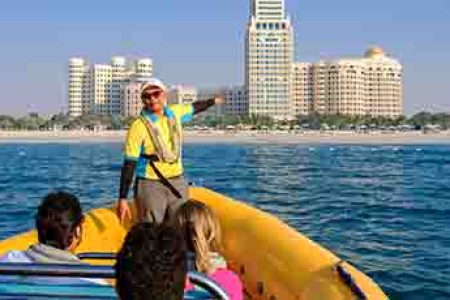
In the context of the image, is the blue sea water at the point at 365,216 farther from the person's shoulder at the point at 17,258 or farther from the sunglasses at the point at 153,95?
the person's shoulder at the point at 17,258

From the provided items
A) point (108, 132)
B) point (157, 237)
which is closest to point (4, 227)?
point (157, 237)

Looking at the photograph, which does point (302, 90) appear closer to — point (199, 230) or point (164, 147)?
point (164, 147)

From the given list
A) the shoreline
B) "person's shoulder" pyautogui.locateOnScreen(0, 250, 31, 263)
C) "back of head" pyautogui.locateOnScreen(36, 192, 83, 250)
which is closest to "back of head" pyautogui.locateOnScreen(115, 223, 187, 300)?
"back of head" pyautogui.locateOnScreen(36, 192, 83, 250)

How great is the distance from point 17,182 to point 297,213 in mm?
13599

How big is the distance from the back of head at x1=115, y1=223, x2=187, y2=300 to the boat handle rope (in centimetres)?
232

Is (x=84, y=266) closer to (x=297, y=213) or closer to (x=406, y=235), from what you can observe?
(x=406, y=235)

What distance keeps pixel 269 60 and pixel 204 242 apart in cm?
15481

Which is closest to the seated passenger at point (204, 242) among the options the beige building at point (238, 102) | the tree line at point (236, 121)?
the tree line at point (236, 121)

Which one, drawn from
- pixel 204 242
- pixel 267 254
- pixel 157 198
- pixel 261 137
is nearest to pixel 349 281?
pixel 204 242

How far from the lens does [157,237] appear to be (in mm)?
2020

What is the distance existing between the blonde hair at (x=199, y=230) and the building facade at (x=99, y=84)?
16761 cm

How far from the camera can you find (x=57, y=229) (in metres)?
3.36

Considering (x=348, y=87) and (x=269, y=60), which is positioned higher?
(x=269, y=60)

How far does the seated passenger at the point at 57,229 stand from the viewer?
132 inches
